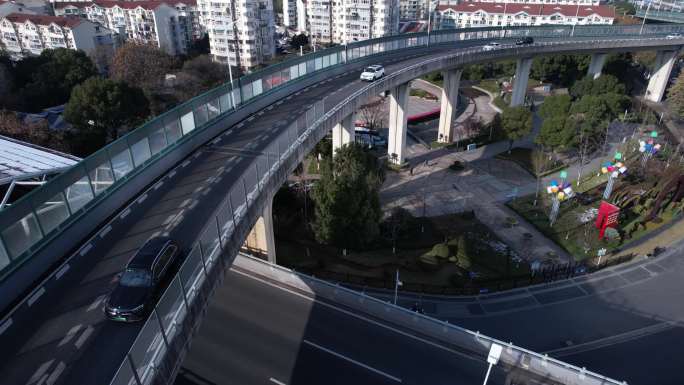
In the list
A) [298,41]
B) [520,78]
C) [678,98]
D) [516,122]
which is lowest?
[298,41]

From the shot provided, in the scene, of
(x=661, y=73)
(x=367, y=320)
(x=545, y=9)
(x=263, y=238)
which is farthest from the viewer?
(x=545, y=9)

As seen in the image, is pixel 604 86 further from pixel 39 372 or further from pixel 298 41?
pixel 298 41

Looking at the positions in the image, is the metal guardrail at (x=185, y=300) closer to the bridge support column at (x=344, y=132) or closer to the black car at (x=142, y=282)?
the black car at (x=142, y=282)

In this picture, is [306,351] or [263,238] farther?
[263,238]

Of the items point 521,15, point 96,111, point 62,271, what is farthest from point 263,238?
point 521,15

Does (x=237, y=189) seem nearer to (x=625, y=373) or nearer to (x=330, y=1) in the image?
(x=625, y=373)

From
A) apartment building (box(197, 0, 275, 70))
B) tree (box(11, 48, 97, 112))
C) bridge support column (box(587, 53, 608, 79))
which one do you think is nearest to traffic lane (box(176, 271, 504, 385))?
tree (box(11, 48, 97, 112))
